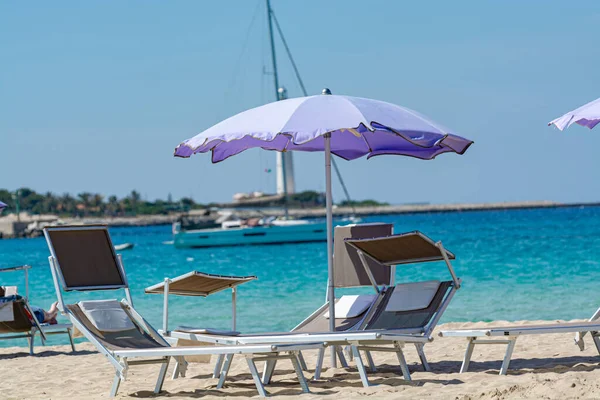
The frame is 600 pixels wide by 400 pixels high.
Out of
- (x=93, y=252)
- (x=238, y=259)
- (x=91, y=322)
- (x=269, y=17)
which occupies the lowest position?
(x=238, y=259)

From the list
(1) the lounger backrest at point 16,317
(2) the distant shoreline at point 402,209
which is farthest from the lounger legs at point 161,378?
(2) the distant shoreline at point 402,209

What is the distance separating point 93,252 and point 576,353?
3453mm

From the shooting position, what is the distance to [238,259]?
37188mm

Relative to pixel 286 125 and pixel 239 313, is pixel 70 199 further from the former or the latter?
pixel 286 125

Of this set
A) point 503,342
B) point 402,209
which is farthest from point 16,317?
point 402,209

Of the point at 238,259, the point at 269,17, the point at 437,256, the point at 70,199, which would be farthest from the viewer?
the point at 70,199

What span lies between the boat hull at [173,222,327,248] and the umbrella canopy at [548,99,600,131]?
3841cm

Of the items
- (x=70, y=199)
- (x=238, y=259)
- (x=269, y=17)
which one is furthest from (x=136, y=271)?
(x=70, y=199)

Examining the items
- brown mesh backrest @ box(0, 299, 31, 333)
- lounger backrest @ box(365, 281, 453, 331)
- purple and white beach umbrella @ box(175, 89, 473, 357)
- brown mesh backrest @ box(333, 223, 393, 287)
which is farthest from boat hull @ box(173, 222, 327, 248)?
purple and white beach umbrella @ box(175, 89, 473, 357)

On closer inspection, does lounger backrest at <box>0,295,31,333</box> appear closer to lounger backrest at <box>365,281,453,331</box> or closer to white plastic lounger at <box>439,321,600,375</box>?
lounger backrest at <box>365,281,453,331</box>

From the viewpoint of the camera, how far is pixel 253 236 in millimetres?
46875

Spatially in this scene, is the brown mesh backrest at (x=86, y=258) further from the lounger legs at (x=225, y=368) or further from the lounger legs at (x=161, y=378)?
the lounger legs at (x=225, y=368)

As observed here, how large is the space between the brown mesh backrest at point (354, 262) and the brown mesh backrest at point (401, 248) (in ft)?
0.67

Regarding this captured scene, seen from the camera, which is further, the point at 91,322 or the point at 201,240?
the point at 201,240
